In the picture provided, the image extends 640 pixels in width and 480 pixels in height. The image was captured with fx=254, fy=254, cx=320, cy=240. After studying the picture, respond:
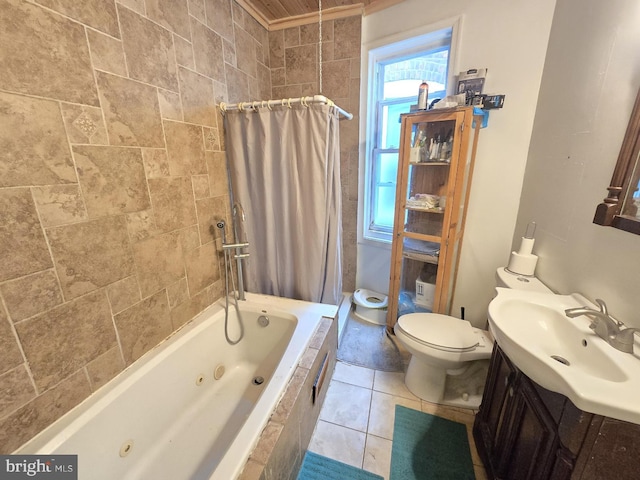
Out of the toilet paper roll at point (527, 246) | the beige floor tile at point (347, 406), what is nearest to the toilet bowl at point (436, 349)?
the beige floor tile at point (347, 406)

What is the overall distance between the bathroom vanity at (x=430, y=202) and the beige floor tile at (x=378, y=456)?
34.8 inches

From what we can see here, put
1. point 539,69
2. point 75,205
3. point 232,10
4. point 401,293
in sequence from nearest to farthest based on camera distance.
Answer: point 75,205 → point 539,69 → point 232,10 → point 401,293

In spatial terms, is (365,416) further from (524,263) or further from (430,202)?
(430,202)

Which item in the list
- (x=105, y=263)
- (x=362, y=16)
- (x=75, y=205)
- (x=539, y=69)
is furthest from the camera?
(x=362, y=16)

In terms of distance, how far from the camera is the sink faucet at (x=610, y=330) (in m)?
0.76

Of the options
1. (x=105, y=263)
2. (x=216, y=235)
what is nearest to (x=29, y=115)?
(x=105, y=263)

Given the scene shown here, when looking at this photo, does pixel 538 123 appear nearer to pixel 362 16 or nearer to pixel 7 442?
pixel 362 16

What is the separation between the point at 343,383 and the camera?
1645mm

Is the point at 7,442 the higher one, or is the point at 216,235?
the point at 216,235

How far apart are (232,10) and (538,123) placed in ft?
6.55

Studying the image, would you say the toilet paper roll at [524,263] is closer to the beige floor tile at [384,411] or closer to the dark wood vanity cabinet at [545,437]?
the dark wood vanity cabinet at [545,437]

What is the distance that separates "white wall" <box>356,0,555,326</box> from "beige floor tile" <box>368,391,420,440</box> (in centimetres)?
93

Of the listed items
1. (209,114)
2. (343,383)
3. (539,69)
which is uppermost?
(539,69)

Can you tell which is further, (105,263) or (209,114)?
(209,114)
